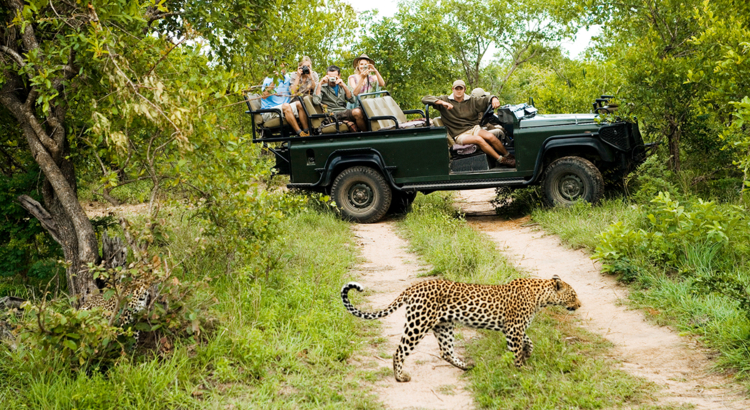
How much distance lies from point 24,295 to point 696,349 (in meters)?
6.43

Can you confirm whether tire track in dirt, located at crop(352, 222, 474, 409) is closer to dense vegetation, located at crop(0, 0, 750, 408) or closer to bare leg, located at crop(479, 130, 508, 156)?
dense vegetation, located at crop(0, 0, 750, 408)

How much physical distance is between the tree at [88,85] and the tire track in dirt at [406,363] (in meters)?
2.28

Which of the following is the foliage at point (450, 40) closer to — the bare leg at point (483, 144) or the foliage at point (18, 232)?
the bare leg at point (483, 144)

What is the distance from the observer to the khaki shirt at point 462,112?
11.5m

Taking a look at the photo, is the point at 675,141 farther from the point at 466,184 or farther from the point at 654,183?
the point at 466,184

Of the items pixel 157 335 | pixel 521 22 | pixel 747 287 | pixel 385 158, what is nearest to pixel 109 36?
pixel 157 335

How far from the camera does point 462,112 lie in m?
11.6

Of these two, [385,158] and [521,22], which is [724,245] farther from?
[521,22]

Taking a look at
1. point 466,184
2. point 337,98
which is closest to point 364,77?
point 337,98

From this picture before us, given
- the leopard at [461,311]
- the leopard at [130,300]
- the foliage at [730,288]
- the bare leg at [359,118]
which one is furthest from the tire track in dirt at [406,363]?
the bare leg at [359,118]

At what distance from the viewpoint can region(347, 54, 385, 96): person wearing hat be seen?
1206 cm

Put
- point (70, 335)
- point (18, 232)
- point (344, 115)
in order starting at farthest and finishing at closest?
point (344, 115), point (18, 232), point (70, 335)

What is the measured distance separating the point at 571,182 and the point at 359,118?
11.4ft

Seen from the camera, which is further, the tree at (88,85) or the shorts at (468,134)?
the shorts at (468,134)
